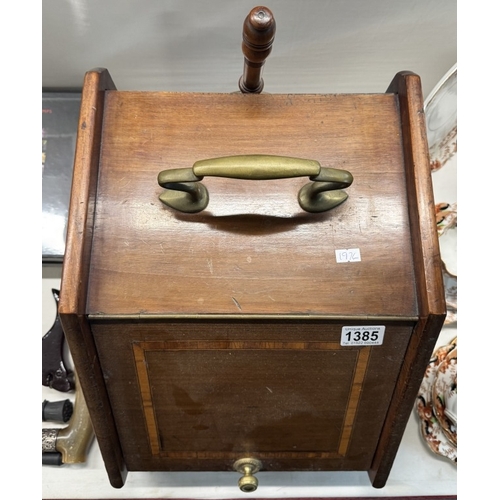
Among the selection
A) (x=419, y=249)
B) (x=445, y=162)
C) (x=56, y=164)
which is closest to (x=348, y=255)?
(x=419, y=249)

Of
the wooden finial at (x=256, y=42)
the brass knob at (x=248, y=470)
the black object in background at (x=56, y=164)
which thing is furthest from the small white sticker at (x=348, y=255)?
the black object in background at (x=56, y=164)

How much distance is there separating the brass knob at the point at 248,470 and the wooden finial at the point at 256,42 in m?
0.59

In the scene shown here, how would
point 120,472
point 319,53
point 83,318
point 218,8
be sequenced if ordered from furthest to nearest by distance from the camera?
point 319,53 → point 218,8 → point 120,472 → point 83,318

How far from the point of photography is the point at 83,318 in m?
0.58

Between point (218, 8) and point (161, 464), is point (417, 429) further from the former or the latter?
point (218, 8)

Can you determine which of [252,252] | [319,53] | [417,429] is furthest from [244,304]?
[319,53]

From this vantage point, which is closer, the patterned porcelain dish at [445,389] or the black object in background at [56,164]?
the patterned porcelain dish at [445,389]

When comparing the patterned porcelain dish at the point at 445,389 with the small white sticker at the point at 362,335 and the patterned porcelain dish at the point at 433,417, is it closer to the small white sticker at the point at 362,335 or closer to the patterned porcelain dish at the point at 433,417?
the patterned porcelain dish at the point at 433,417

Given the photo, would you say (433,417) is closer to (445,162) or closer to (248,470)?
(248,470)

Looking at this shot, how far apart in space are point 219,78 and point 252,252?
26.3 inches

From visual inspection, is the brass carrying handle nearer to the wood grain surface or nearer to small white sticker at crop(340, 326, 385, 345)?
the wood grain surface

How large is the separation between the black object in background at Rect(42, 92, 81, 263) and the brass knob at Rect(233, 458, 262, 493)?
617mm

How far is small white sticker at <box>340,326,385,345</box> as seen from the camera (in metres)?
0.60

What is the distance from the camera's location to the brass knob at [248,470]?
77cm
